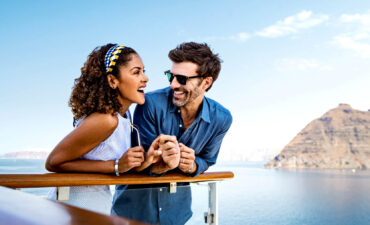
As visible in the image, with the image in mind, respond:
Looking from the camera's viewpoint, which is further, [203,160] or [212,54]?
[212,54]

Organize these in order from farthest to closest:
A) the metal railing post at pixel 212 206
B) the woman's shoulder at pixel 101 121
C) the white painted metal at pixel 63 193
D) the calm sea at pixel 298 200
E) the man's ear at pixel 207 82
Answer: the calm sea at pixel 298 200 → the man's ear at pixel 207 82 → the metal railing post at pixel 212 206 → the woman's shoulder at pixel 101 121 → the white painted metal at pixel 63 193

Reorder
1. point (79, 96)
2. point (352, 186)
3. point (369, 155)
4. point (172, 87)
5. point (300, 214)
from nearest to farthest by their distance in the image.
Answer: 1. point (79, 96)
2. point (172, 87)
3. point (300, 214)
4. point (352, 186)
5. point (369, 155)

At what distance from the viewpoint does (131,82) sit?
2.49 metres

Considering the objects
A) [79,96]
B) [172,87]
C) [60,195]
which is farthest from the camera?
[172,87]

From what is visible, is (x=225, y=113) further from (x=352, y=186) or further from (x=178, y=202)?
(x=352, y=186)

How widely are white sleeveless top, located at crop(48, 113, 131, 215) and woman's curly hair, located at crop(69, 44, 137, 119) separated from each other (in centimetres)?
10

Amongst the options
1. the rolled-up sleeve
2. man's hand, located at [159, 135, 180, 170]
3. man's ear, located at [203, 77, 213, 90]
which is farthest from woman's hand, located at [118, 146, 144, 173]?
man's ear, located at [203, 77, 213, 90]

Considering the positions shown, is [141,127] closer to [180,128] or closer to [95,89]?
[180,128]

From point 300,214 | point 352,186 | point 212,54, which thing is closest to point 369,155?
point 352,186

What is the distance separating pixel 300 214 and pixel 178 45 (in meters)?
70.9

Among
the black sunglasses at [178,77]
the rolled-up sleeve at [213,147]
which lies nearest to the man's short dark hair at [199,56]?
the black sunglasses at [178,77]

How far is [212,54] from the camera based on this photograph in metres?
3.22

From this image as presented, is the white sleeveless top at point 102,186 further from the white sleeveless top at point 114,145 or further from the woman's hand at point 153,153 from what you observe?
the woman's hand at point 153,153

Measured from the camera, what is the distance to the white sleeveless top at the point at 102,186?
2152 millimetres
